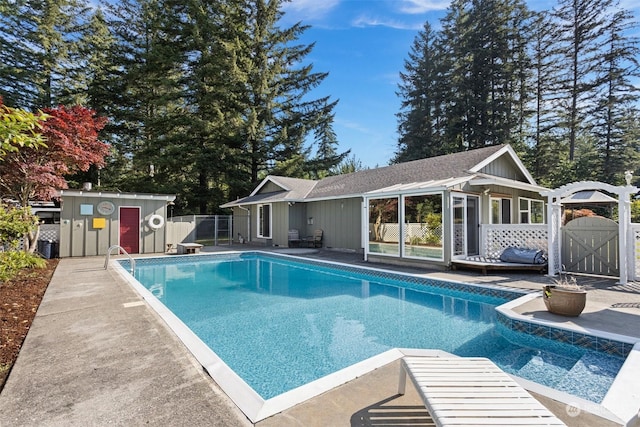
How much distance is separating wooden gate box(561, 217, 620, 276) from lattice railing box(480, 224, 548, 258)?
2.09 ft

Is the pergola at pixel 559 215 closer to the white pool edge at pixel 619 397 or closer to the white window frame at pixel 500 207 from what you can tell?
the white window frame at pixel 500 207

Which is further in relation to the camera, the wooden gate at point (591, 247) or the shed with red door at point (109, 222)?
the shed with red door at point (109, 222)

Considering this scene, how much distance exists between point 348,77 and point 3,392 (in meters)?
20.3

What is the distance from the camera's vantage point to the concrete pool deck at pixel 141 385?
2273 millimetres

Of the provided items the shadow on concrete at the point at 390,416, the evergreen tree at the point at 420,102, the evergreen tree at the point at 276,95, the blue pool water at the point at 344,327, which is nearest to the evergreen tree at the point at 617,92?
the evergreen tree at the point at 420,102

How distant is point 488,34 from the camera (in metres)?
24.6

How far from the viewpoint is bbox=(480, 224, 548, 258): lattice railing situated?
29.4 feet

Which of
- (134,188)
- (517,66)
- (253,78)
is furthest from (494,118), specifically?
(134,188)

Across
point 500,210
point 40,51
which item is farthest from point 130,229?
point 40,51

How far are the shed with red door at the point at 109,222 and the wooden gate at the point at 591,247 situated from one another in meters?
14.3

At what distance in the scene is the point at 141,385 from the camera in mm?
2729

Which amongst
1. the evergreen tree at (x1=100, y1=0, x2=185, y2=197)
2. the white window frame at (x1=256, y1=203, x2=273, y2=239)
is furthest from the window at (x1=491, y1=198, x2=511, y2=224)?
the evergreen tree at (x1=100, y1=0, x2=185, y2=197)

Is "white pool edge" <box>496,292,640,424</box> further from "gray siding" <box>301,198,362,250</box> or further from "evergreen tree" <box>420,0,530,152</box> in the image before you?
"evergreen tree" <box>420,0,530,152</box>

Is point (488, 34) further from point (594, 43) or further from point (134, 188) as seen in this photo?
point (134, 188)
